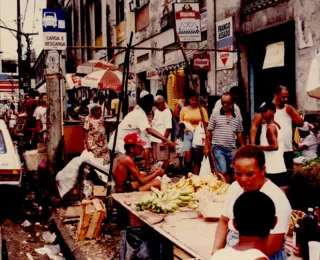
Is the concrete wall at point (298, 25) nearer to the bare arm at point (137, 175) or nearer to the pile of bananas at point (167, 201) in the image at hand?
the bare arm at point (137, 175)

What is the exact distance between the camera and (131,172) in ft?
24.5

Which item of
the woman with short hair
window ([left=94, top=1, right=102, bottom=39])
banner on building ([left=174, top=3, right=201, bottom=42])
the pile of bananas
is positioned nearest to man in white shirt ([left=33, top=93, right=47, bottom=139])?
banner on building ([left=174, top=3, right=201, bottom=42])

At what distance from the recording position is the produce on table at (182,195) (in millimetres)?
5887

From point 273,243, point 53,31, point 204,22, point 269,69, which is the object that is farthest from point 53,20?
point 273,243

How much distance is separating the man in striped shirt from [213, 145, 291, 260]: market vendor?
5327mm

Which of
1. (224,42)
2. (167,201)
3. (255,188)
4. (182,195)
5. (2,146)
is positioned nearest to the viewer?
(255,188)

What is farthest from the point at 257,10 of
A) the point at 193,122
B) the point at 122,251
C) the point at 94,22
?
the point at 94,22

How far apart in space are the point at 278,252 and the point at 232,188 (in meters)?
0.67

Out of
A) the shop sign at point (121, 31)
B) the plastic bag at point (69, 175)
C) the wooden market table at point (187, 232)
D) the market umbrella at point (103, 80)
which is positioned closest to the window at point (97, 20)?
the shop sign at point (121, 31)

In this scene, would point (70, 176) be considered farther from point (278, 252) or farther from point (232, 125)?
point (278, 252)

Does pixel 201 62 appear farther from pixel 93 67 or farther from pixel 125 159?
pixel 125 159

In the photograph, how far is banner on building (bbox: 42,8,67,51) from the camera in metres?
11.4

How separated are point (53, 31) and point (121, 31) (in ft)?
51.2

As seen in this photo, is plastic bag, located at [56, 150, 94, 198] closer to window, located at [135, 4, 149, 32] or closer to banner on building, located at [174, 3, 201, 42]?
banner on building, located at [174, 3, 201, 42]
